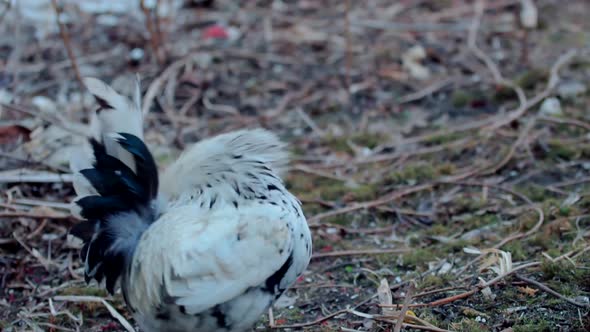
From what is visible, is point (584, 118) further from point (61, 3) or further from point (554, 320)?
point (61, 3)

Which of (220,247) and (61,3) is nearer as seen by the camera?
(220,247)

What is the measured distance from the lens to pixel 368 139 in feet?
19.1

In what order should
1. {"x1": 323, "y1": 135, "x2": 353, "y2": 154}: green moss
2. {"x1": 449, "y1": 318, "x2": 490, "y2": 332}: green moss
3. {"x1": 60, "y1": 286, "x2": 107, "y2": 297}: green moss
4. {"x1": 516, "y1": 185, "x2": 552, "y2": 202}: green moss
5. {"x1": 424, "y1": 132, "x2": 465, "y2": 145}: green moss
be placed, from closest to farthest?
{"x1": 449, "y1": 318, "x2": 490, "y2": 332}: green moss
{"x1": 60, "y1": 286, "x2": 107, "y2": 297}: green moss
{"x1": 516, "y1": 185, "x2": 552, "y2": 202}: green moss
{"x1": 424, "y1": 132, "x2": 465, "y2": 145}: green moss
{"x1": 323, "y1": 135, "x2": 353, "y2": 154}: green moss

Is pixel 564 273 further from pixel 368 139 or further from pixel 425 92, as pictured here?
pixel 425 92

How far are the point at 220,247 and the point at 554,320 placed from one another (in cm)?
142

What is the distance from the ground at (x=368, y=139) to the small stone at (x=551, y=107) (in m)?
0.02

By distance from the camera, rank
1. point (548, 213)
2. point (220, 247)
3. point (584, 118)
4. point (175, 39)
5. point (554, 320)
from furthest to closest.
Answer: point (175, 39)
point (584, 118)
point (548, 213)
point (554, 320)
point (220, 247)

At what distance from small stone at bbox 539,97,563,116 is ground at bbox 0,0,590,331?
0.02 meters

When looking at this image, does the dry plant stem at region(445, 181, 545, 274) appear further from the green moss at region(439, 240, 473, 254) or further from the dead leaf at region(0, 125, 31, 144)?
the dead leaf at region(0, 125, 31, 144)

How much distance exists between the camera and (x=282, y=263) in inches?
118

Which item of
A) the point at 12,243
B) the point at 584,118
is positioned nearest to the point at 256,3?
the point at 584,118

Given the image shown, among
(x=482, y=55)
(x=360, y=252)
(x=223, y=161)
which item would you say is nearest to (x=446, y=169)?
(x=360, y=252)

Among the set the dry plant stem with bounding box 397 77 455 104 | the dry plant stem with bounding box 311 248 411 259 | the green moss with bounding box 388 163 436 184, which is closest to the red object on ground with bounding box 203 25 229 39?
the dry plant stem with bounding box 397 77 455 104

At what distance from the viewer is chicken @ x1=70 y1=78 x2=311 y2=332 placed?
2.91 meters
